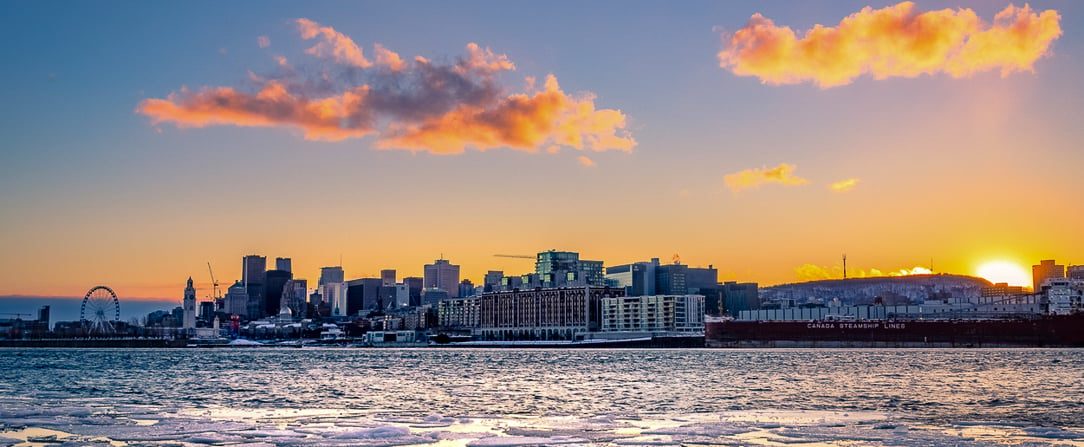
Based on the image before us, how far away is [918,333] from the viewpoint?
7126 inches

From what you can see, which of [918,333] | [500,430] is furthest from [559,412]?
[918,333]

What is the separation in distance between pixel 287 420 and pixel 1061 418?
29.8m

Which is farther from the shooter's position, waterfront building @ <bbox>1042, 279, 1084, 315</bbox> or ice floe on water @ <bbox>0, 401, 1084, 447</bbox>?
waterfront building @ <bbox>1042, 279, 1084, 315</bbox>

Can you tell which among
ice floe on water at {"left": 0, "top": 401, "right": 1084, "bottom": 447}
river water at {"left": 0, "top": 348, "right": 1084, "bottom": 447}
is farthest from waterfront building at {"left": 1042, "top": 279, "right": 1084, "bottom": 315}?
ice floe on water at {"left": 0, "top": 401, "right": 1084, "bottom": 447}

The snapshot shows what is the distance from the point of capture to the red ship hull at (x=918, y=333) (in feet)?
562

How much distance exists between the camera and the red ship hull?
17138 centimetres

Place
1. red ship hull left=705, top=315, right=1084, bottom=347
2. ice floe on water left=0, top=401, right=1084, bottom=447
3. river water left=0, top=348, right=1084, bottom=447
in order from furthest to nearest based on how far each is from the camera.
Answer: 1. red ship hull left=705, top=315, right=1084, bottom=347
2. river water left=0, top=348, right=1084, bottom=447
3. ice floe on water left=0, top=401, right=1084, bottom=447

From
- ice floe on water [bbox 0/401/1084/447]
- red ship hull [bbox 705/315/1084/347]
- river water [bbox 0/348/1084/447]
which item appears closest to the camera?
ice floe on water [bbox 0/401/1084/447]

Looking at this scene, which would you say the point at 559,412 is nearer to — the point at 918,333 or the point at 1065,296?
the point at 918,333

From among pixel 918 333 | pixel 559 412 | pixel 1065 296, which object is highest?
pixel 1065 296

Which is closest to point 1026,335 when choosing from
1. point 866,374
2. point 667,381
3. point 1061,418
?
point 866,374

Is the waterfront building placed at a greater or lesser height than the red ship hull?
greater

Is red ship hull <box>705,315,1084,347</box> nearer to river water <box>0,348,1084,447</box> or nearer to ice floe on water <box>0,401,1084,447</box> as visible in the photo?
river water <box>0,348,1084,447</box>

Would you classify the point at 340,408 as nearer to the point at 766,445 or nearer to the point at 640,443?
the point at 640,443
